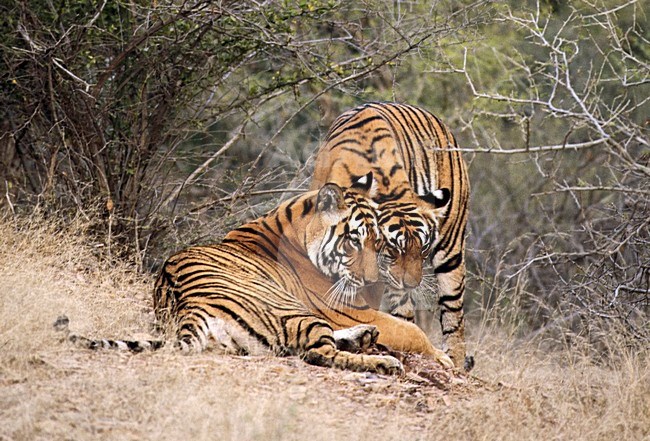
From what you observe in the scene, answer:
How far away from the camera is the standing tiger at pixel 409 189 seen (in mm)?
6496

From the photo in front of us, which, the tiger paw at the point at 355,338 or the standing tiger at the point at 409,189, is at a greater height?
the standing tiger at the point at 409,189

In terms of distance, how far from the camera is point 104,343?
5.50 metres

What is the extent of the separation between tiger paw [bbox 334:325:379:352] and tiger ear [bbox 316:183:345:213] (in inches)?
33.0

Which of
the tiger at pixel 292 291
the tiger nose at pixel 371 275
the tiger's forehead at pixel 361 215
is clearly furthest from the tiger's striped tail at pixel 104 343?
the tiger's forehead at pixel 361 215

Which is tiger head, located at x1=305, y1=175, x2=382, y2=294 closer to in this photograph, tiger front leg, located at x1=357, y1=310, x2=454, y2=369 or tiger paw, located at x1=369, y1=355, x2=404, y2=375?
tiger front leg, located at x1=357, y1=310, x2=454, y2=369

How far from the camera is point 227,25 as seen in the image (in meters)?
8.82

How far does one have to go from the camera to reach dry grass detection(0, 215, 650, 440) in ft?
15.1

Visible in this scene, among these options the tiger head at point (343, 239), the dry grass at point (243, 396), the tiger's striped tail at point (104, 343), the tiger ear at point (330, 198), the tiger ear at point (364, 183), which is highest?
the tiger ear at point (364, 183)

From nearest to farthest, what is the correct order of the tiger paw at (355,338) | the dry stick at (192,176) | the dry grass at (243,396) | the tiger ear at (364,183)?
1. the dry grass at (243,396)
2. the tiger paw at (355,338)
3. the tiger ear at (364,183)
4. the dry stick at (192,176)

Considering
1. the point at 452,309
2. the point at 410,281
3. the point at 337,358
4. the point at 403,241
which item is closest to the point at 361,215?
the point at 403,241

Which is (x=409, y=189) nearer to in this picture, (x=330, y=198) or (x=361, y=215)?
(x=361, y=215)

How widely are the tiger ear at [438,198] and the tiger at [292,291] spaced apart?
1.65 ft

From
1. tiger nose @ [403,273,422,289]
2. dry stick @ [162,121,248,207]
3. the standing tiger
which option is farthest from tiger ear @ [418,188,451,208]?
dry stick @ [162,121,248,207]

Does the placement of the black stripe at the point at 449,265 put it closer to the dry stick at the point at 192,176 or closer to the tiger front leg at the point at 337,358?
the tiger front leg at the point at 337,358
